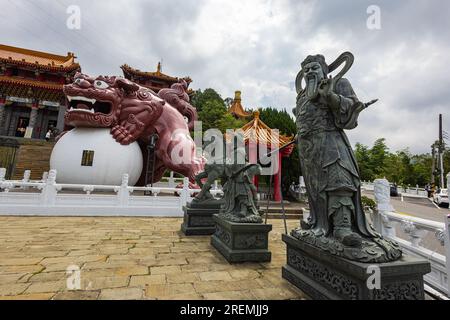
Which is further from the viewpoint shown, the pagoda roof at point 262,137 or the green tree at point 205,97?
the green tree at point 205,97

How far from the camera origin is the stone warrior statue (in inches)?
82.6

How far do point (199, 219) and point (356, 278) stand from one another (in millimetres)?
3731

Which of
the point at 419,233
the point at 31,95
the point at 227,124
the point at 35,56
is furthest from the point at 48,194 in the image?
the point at 35,56

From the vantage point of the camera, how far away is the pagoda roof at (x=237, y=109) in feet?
100

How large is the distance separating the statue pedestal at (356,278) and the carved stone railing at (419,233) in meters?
1.30

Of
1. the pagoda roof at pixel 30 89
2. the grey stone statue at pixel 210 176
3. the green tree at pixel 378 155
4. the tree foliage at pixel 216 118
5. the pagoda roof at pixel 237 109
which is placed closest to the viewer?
the grey stone statue at pixel 210 176

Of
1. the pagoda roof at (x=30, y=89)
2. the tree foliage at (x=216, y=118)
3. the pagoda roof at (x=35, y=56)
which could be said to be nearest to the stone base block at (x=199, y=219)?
the tree foliage at (x=216, y=118)

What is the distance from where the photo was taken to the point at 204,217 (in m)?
5.26

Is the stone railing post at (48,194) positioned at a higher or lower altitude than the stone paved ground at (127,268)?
higher

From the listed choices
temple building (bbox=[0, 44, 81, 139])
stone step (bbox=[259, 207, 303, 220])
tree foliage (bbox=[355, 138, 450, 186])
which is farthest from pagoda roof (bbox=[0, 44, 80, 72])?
tree foliage (bbox=[355, 138, 450, 186])

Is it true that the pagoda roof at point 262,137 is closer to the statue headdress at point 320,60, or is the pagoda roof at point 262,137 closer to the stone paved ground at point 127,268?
the stone paved ground at point 127,268

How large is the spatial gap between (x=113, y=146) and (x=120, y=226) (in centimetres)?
415

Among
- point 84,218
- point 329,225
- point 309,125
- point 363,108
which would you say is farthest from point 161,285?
point 84,218

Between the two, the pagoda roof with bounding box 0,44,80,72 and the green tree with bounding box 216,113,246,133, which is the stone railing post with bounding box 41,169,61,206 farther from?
the pagoda roof with bounding box 0,44,80,72
